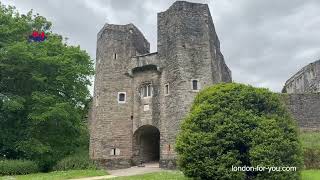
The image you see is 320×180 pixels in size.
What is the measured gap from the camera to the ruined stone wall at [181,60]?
25688mm

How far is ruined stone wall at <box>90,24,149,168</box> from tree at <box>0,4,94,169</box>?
2.05m

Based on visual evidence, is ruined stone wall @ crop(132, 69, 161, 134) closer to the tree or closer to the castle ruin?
the castle ruin

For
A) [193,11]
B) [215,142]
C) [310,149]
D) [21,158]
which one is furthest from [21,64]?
[310,149]

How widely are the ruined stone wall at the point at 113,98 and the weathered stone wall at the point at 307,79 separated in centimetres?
1633

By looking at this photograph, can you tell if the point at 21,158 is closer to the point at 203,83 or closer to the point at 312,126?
the point at 203,83

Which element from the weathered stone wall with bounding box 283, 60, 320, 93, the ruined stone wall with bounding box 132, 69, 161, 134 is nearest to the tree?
the ruined stone wall with bounding box 132, 69, 161, 134

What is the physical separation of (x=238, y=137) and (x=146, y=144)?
14377mm

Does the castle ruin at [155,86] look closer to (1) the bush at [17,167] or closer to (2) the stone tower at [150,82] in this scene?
(2) the stone tower at [150,82]

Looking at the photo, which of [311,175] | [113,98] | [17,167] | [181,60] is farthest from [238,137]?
[17,167]

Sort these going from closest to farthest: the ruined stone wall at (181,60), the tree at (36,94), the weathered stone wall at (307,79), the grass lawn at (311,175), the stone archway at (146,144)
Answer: the grass lawn at (311,175), the ruined stone wall at (181,60), the tree at (36,94), the stone archway at (146,144), the weathered stone wall at (307,79)

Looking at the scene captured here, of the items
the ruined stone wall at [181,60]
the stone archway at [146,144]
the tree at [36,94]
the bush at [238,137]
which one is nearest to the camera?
the bush at [238,137]

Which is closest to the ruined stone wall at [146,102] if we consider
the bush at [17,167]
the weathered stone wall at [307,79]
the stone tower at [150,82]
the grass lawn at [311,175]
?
the stone tower at [150,82]

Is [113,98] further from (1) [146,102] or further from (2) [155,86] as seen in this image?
(2) [155,86]

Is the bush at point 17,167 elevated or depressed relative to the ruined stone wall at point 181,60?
depressed
